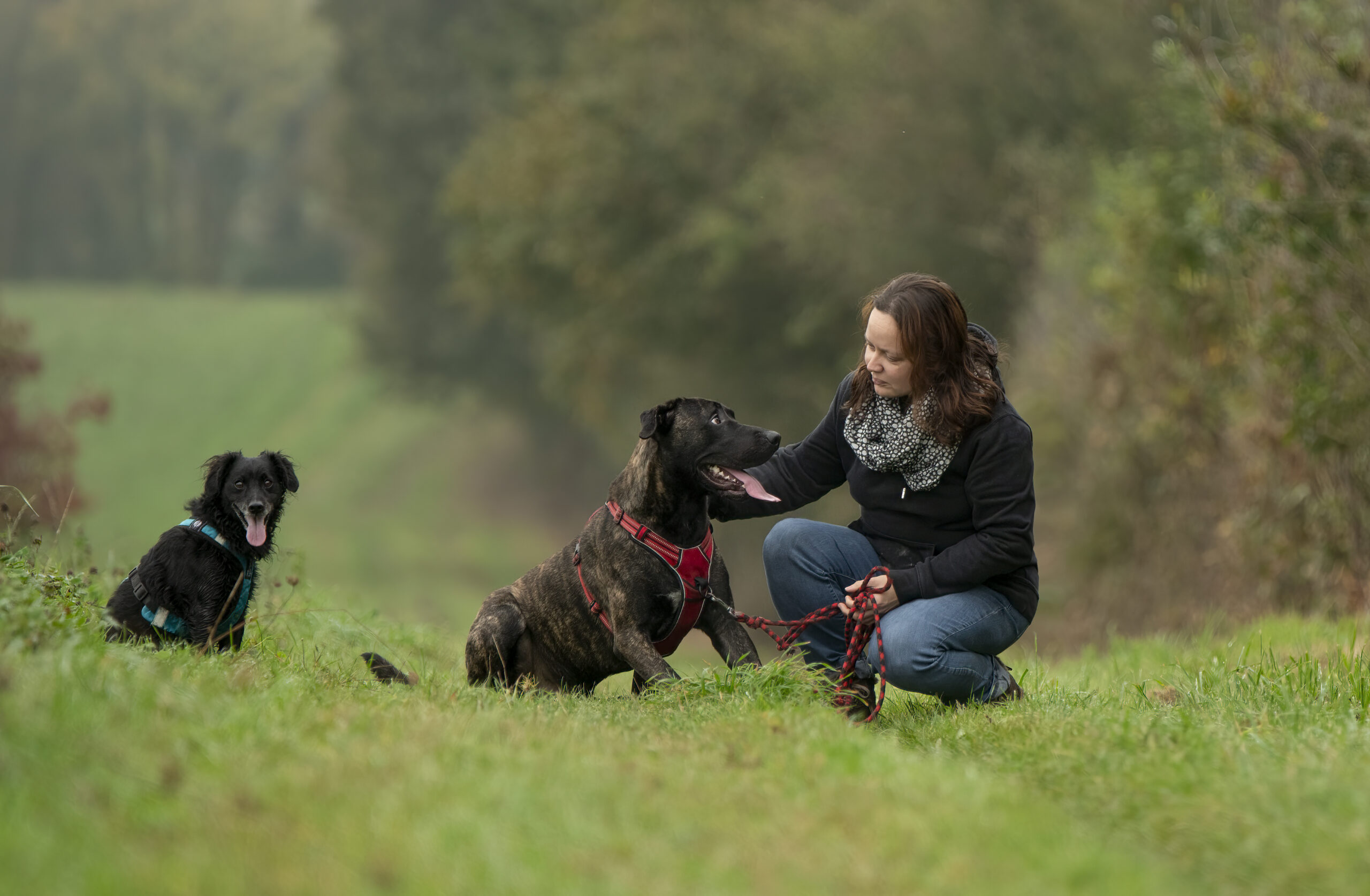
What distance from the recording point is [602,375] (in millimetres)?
26125

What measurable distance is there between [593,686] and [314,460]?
128ft

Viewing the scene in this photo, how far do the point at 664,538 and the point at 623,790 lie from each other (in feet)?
6.87

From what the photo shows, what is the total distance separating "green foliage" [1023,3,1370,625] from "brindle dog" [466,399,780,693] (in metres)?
4.72

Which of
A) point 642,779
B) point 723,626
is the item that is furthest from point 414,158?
point 642,779

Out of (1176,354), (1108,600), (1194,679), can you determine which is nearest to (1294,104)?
(1176,354)

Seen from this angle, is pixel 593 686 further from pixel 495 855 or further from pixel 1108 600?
pixel 1108 600

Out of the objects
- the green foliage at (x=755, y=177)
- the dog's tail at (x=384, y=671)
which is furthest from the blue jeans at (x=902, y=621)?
the green foliage at (x=755, y=177)

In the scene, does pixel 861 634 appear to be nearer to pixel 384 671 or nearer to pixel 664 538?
pixel 664 538

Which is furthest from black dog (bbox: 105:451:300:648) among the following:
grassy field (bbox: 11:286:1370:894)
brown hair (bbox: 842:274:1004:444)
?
brown hair (bbox: 842:274:1004:444)

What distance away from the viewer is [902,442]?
4934 millimetres

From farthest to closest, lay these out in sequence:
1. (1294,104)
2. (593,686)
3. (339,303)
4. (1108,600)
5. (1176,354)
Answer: (339,303), (1108,600), (1176,354), (1294,104), (593,686)

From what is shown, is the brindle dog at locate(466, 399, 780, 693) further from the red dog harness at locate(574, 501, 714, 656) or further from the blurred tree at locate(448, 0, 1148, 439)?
the blurred tree at locate(448, 0, 1148, 439)

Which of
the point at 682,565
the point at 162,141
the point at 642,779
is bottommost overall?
the point at 642,779

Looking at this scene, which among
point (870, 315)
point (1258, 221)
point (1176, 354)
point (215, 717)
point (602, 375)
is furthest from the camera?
point (602, 375)
